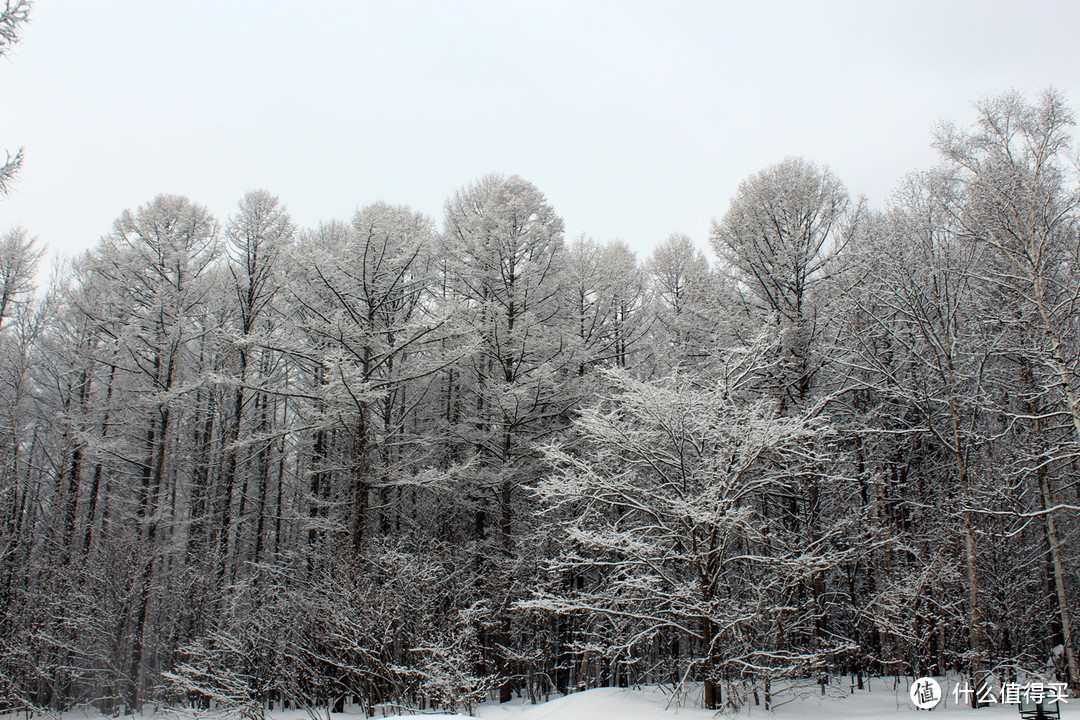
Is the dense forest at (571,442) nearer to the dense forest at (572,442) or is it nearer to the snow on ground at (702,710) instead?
the dense forest at (572,442)

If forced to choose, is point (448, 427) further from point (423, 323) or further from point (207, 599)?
point (207, 599)

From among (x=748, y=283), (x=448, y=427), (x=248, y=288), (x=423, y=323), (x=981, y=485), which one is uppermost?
(x=248, y=288)

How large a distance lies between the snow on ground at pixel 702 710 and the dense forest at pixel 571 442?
41 centimetres

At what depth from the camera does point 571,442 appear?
13.8m

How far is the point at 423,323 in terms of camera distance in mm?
13211

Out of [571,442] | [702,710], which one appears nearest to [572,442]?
[571,442]

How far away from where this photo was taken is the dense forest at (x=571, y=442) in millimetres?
9570

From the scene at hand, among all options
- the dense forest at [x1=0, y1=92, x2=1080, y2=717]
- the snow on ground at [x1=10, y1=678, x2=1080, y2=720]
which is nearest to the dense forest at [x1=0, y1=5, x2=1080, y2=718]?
the dense forest at [x1=0, y1=92, x2=1080, y2=717]

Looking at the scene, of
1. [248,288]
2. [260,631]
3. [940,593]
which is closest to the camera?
[260,631]

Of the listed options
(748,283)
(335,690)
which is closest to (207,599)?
(335,690)

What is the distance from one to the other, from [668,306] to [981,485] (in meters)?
10.5

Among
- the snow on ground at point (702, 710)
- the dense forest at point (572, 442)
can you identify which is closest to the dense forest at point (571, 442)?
the dense forest at point (572, 442)

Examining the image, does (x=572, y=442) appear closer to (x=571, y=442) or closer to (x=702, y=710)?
(x=571, y=442)

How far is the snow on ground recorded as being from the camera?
330 inches
